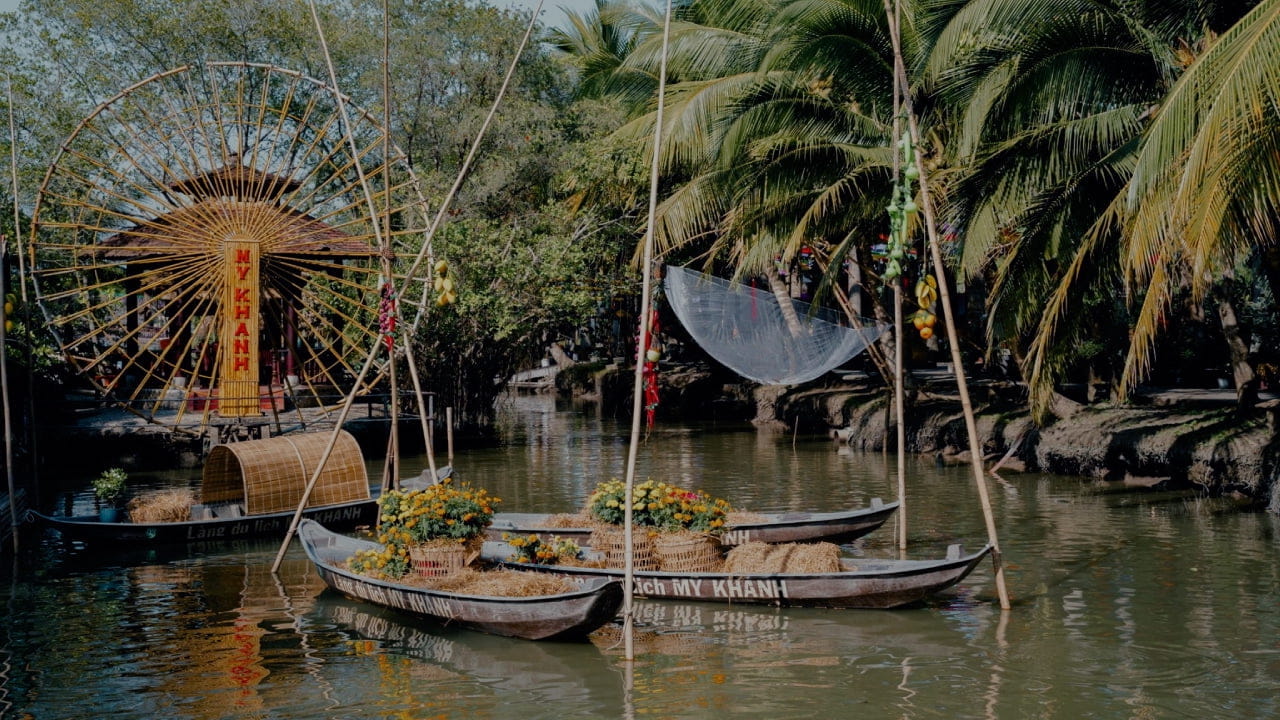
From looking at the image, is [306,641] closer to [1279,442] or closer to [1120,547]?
[1120,547]

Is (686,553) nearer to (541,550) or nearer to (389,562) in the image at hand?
(541,550)

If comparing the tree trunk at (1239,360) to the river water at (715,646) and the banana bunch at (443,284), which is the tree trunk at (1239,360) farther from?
the banana bunch at (443,284)

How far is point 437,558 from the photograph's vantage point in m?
11.6

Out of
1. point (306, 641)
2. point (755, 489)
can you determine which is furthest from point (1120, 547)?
point (306, 641)

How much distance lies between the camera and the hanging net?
18.6 metres

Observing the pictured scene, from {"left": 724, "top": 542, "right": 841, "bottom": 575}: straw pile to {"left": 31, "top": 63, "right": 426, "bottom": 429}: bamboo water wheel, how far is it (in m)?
5.01

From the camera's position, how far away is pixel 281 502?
1627cm

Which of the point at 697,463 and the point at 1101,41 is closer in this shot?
the point at 1101,41

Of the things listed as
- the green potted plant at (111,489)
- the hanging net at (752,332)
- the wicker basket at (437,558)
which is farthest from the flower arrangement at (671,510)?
the green potted plant at (111,489)

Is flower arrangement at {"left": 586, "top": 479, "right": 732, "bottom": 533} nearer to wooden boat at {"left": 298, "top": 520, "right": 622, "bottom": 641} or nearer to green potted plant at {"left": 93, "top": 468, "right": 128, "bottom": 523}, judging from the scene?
wooden boat at {"left": 298, "top": 520, "right": 622, "bottom": 641}

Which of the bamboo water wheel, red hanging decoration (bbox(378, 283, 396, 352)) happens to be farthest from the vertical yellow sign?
red hanging decoration (bbox(378, 283, 396, 352))

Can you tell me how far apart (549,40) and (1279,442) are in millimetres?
23783

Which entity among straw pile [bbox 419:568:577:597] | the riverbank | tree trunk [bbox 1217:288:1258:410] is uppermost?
tree trunk [bbox 1217:288:1258:410]

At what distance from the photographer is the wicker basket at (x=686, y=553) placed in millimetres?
11812
